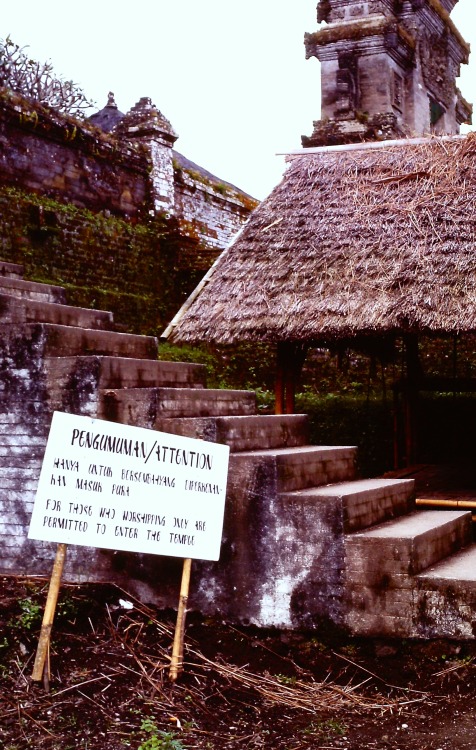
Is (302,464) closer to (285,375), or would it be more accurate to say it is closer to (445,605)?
(445,605)

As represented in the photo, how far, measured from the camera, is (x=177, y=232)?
46.5ft

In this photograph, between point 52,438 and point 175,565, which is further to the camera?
point 175,565

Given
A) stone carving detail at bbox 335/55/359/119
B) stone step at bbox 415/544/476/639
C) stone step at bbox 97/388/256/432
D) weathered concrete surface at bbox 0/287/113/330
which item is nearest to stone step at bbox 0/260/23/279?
weathered concrete surface at bbox 0/287/113/330

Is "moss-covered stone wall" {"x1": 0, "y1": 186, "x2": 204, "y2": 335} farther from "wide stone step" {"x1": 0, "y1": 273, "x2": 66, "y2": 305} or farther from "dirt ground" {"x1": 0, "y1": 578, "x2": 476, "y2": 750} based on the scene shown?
"dirt ground" {"x1": 0, "y1": 578, "x2": 476, "y2": 750}

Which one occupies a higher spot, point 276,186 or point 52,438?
point 276,186

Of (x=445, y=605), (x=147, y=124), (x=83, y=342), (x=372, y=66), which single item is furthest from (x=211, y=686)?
(x=372, y=66)

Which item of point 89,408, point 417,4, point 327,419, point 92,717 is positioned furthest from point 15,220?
point 417,4

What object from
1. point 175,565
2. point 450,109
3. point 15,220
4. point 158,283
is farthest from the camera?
point 450,109

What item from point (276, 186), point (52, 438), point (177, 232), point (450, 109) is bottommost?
→ point (52, 438)

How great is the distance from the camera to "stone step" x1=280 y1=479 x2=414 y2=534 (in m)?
4.93

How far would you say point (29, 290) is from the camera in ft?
22.0

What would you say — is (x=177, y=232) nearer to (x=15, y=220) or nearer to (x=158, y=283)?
(x=158, y=283)

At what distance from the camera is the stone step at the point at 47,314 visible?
5.76 meters

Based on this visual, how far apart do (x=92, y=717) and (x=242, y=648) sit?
113 centimetres
